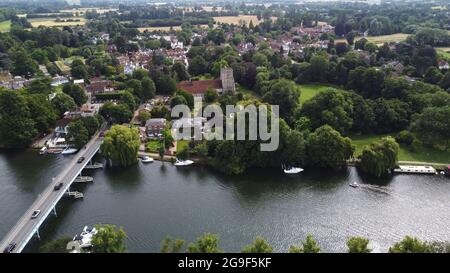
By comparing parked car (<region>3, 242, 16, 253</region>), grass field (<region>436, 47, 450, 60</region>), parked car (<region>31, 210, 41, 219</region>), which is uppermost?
grass field (<region>436, 47, 450, 60</region>)

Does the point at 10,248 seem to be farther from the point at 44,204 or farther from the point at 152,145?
the point at 152,145

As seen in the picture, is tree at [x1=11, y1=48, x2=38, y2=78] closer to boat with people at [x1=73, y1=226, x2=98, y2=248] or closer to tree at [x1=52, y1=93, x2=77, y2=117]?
tree at [x1=52, y1=93, x2=77, y2=117]

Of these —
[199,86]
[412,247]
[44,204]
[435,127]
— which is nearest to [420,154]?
[435,127]

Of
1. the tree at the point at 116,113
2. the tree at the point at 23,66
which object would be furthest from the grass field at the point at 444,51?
the tree at the point at 23,66

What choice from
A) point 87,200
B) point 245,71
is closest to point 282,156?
point 87,200

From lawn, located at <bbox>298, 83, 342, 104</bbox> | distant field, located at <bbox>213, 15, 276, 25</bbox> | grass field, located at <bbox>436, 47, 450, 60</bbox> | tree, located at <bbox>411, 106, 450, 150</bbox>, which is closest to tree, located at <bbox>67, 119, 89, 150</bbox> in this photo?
lawn, located at <bbox>298, 83, 342, 104</bbox>
